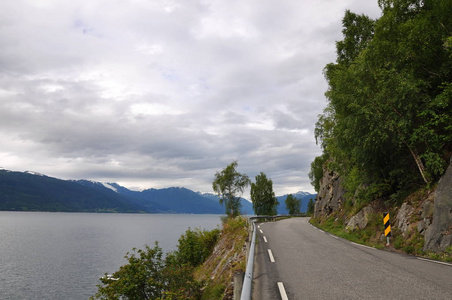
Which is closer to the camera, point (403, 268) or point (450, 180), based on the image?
point (403, 268)

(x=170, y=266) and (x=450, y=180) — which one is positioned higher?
(x=450, y=180)

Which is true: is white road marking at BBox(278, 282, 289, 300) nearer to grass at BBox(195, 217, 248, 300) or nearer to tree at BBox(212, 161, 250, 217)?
grass at BBox(195, 217, 248, 300)

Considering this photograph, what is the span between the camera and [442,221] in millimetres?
11547

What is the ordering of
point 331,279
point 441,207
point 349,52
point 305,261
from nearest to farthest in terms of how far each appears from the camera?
point 331,279, point 305,261, point 441,207, point 349,52

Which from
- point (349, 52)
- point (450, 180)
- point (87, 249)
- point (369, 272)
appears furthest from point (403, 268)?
point (87, 249)

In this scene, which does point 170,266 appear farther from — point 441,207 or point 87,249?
point 87,249

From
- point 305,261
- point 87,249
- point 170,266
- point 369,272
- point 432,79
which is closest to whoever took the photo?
point 369,272

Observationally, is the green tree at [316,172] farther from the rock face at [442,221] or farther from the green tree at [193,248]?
the rock face at [442,221]

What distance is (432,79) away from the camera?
1666 cm

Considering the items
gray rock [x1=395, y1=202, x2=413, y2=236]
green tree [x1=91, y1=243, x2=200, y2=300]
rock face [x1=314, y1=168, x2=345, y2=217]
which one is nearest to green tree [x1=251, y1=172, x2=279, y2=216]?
rock face [x1=314, y1=168, x2=345, y2=217]

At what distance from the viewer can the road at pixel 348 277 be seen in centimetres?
645

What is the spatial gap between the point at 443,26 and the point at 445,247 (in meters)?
11.7

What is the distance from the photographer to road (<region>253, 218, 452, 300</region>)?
6.45 m

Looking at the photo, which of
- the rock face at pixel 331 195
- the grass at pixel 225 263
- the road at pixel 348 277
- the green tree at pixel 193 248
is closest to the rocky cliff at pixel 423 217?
the road at pixel 348 277
